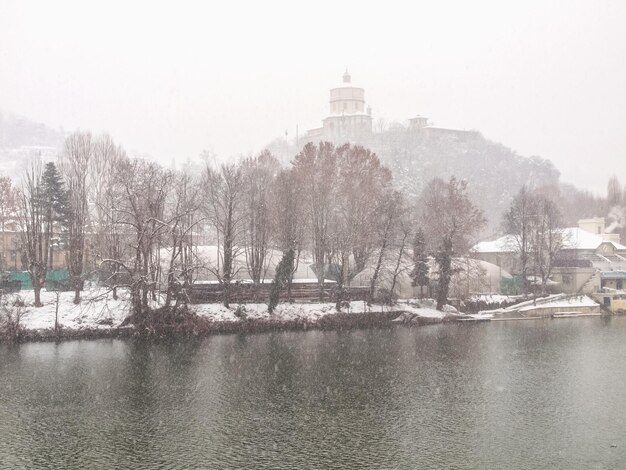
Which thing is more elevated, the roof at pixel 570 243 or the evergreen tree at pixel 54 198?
the evergreen tree at pixel 54 198

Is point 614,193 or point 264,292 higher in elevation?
point 614,193

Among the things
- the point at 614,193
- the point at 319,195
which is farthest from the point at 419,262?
the point at 614,193

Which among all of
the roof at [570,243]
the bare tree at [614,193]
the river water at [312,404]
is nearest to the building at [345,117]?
the bare tree at [614,193]

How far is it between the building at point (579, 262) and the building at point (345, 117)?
2375 inches

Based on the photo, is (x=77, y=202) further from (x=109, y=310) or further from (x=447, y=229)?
(x=447, y=229)

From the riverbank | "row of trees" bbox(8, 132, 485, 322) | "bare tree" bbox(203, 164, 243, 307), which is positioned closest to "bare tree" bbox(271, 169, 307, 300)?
"row of trees" bbox(8, 132, 485, 322)

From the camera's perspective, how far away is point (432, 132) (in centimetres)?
11625

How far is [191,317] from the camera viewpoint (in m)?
33.4

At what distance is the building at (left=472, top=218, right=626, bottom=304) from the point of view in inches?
1956

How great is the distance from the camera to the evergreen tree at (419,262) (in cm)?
4244

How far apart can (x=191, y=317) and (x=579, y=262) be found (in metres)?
34.0

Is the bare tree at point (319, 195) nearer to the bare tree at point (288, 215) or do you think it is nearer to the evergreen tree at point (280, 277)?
the bare tree at point (288, 215)

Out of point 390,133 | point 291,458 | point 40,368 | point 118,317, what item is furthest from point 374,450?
point 390,133

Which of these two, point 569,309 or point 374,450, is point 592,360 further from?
point 569,309
